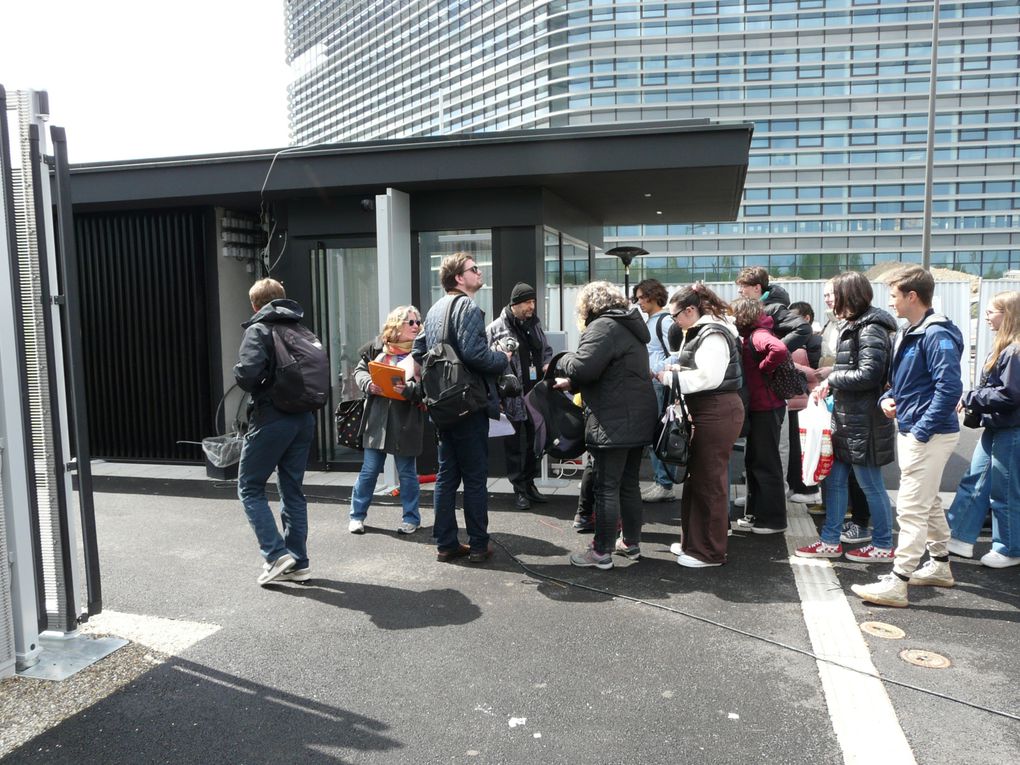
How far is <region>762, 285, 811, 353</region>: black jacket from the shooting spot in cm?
634

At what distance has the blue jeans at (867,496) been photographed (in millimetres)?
4969

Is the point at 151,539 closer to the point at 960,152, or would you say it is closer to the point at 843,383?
the point at 843,383

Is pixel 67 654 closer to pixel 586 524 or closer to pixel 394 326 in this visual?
pixel 394 326

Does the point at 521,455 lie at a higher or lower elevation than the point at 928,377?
lower

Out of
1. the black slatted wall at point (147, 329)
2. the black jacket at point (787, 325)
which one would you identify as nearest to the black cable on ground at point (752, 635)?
the black jacket at point (787, 325)

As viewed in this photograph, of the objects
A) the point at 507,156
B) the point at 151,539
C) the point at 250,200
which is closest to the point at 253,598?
the point at 151,539

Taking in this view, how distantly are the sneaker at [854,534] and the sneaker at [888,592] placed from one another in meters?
1.06

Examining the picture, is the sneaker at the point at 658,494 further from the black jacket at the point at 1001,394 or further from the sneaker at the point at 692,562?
the black jacket at the point at 1001,394

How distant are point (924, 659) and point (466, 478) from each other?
276cm

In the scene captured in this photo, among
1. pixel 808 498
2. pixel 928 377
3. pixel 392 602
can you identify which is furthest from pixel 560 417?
pixel 808 498

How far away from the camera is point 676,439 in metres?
4.88

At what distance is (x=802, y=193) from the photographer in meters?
90.0

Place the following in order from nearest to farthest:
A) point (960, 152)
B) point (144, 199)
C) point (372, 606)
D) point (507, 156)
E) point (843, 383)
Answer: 1. point (372, 606)
2. point (843, 383)
3. point (507, 156)
4. point (144, 199)
5. point (960, 152)

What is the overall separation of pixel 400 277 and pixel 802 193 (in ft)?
301
